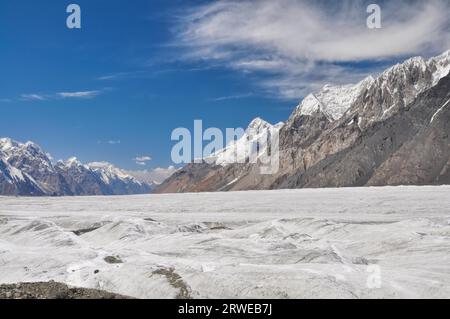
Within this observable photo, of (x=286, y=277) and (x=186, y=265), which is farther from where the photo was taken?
(x=186, y=265)

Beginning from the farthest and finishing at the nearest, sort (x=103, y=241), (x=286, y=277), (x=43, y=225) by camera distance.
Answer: (x=43, y=225), (x=103, y=241), (x=286, y=277)

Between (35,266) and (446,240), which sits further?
(446,240)

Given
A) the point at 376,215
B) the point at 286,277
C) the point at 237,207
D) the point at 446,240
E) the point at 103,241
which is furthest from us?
the point at 237,207

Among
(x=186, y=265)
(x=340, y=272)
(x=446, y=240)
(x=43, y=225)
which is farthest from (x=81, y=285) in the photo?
(x=43, y=225)

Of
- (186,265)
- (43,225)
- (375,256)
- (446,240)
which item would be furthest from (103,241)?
(446,240)

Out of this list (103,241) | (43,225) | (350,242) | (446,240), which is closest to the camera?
(446,240)
